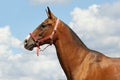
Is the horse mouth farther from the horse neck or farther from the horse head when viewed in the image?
the horse neck

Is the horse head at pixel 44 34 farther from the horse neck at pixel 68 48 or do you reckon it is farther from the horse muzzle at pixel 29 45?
the horse neck at pixel 68 48

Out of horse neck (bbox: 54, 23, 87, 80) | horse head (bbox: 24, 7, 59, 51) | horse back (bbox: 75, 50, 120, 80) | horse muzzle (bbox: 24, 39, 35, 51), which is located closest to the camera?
horse back (bbox: 75, 50, 120, 80)

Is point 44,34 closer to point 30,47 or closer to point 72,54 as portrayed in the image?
point 30,47

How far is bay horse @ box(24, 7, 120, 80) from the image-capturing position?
1114cm

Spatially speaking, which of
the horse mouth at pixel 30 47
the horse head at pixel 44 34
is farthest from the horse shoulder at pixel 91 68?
the horse mouth at pixel 30 47

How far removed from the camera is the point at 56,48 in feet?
38.5

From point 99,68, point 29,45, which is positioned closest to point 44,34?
point 29,45

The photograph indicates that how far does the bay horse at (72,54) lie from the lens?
439 inches

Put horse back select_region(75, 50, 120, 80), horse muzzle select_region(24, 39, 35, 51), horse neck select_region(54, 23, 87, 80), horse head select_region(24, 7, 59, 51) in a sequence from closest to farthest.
Answer: horse back select_region(75, 50, 120, 80), horse neck select_region(54, 23, 87, 80), horse head select_region(24, 7, 59, 51), horse muzzle select_region(24, 39, 35, 51)

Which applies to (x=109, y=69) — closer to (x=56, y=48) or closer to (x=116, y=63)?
(x=116, y=63)

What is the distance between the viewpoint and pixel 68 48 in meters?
11.6

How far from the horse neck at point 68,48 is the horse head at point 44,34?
0.63 feet

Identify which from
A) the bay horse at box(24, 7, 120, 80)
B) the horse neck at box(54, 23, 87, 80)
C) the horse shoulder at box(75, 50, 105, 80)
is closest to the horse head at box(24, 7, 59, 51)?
the bay horse at box(24, 7, 120, 80)

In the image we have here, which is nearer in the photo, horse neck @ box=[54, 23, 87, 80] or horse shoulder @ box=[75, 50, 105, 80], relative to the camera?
horse shoulder @ box=[75, 50, 105, 80]
